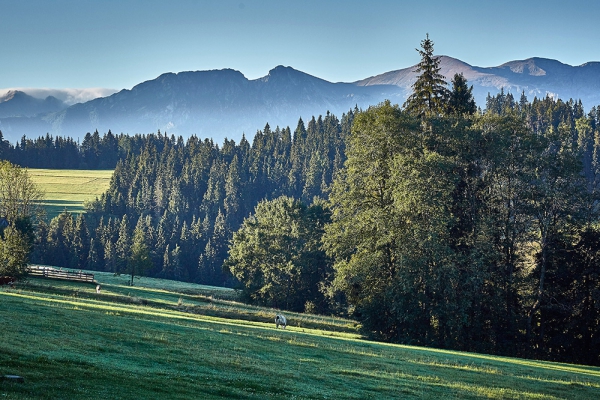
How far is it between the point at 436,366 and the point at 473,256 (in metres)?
20.8

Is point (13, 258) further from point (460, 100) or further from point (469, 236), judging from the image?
point (460, 100)

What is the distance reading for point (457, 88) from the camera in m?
63.0

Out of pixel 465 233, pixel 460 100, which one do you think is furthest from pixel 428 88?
pixel 465 233

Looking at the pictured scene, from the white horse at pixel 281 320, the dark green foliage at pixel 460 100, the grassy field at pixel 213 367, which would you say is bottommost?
the white horse at pixel 281 320

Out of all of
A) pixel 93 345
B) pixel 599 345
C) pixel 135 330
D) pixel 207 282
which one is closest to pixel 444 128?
pixel 599 345

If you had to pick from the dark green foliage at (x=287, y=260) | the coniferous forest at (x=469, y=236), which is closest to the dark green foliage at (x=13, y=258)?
the coniferous forest at (x=469, y=236)

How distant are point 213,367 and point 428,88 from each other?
45.9 meters

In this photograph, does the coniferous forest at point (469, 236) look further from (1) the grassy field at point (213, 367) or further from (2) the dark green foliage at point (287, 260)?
(2) the dark green foliage at point (287, 260)

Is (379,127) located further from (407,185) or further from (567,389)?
(567,389)

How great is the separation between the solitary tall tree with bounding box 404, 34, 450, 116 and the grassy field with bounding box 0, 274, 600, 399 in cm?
3221

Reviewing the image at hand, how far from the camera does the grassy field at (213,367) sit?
16547mm

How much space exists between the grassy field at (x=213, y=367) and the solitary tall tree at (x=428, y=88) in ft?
106

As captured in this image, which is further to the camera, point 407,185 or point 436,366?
point 407,185

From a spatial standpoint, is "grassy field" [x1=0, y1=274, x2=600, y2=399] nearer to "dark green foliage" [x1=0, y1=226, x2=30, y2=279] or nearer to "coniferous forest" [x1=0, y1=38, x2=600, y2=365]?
"coniferous forest" [x1=0, y1=38, x2=600, y2=365]
